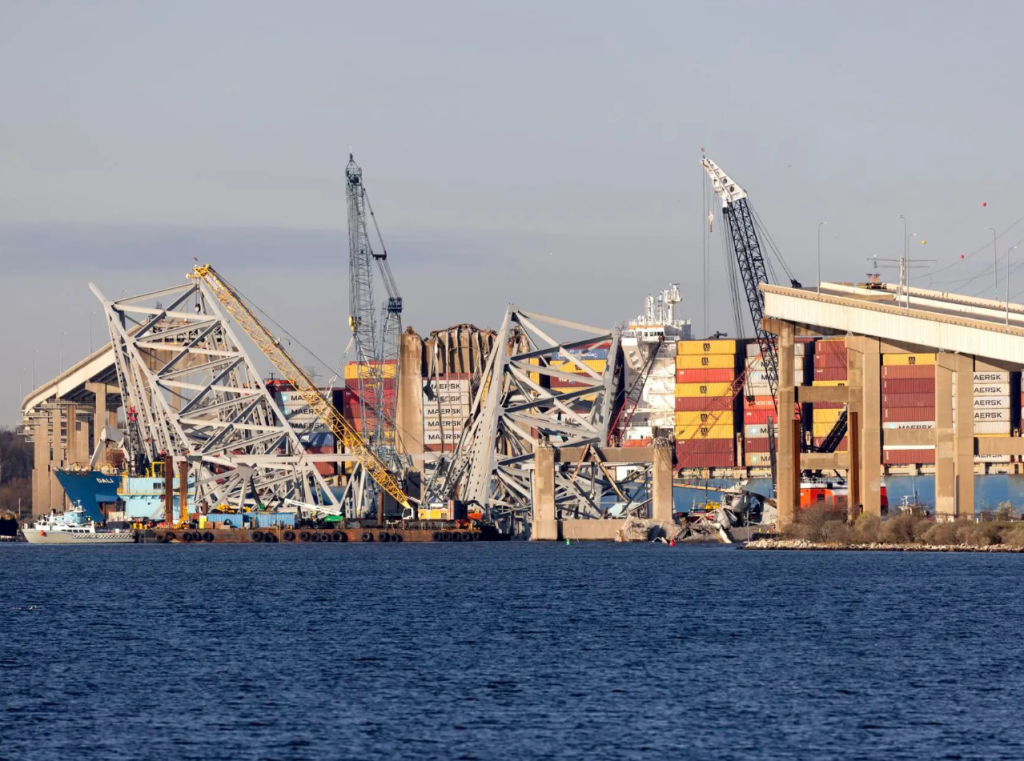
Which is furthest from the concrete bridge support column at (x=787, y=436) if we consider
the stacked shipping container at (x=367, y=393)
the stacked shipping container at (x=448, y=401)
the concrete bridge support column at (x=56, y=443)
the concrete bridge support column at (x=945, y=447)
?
the concrete bridge support column at (x=56, y=443)

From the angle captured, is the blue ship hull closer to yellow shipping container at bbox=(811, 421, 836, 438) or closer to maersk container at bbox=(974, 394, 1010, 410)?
yellow shipping container at bbox=(811, 421, 836, 438)

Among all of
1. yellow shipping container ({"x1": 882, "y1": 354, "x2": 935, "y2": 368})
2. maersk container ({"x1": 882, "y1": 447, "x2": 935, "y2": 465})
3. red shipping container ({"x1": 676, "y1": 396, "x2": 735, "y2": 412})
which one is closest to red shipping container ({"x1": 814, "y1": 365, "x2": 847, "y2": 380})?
yellow shipping container ({"x1": 882, "y1": 354, "x2": 935, "y2": 368})

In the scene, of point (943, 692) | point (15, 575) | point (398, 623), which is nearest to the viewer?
point (943, 692)

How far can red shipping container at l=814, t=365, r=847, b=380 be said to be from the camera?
16800 cm

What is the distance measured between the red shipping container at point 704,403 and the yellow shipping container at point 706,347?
4.70m

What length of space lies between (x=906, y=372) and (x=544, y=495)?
4952 centimetres

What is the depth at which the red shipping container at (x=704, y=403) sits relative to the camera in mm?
174500

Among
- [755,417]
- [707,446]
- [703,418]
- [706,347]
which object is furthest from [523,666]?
[706,347]

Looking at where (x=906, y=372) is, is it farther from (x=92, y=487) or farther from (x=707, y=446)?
(x=92, y=487)

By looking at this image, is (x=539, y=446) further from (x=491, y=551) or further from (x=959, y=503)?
(x=959, y=503)

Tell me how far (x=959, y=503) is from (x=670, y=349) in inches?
3562

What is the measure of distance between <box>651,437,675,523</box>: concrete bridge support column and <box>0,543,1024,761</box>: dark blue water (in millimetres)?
40790

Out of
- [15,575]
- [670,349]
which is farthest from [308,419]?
[15,575]

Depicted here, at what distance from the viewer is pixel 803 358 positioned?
559 ft
